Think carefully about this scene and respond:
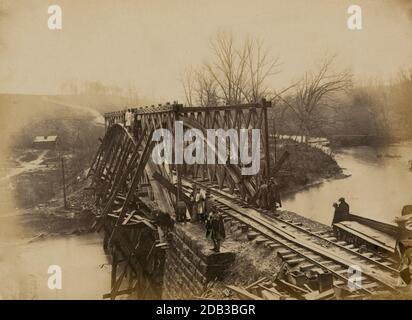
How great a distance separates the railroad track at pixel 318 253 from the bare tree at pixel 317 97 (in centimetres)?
394

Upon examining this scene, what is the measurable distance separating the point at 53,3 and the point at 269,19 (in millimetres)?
5278

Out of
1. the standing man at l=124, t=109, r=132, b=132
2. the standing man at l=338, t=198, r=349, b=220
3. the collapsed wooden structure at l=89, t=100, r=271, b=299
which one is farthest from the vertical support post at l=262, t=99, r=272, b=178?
the standing man at l=124, t=109, r=132, b=132

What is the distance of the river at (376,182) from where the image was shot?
30.0 feet

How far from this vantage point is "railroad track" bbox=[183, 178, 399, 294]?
633cm

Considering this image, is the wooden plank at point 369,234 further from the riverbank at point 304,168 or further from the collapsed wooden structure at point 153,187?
the riverbank at point 304,168

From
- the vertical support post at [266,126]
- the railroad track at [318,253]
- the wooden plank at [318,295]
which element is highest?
the vertical support post at [266,126]

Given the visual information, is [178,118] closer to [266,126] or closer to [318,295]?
[266,126]

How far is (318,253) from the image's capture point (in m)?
6.95

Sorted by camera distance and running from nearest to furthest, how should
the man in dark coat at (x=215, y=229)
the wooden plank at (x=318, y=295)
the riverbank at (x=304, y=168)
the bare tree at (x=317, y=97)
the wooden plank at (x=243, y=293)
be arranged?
1. the wooden plank at (x=318, y=295)
2. the wooden plank at (x=243, y=293)
3. the man in dark coat at (x=215, y=229)
4. the bare tree at (x=317, y=97)
5. the riverbank at (x=304, y=168)

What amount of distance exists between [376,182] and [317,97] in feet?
10.9

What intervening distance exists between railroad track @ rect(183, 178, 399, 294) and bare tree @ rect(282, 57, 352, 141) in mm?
3943

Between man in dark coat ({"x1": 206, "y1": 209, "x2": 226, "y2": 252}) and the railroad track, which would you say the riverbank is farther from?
man in dark coat ({"x1": 206, "y1": 209, "x2": 226, "y2": 252})

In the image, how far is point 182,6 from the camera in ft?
29.9

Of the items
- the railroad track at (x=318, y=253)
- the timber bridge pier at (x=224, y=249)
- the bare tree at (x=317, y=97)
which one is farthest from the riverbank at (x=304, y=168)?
the railroad track at (x=318, y=253)
